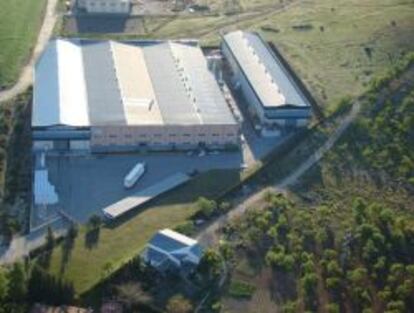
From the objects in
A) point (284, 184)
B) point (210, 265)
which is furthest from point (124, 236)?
point (284, 184)

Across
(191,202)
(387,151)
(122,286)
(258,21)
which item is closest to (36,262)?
(122,286)

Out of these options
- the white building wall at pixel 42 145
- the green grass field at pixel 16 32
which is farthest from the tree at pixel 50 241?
the green grass field at pixel 16 32

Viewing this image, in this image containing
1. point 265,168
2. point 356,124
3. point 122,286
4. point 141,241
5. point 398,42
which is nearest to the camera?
point 122,286

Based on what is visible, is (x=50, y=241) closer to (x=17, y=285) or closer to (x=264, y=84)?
(x=17, y=285)

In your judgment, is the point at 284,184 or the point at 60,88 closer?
the point at 284,184

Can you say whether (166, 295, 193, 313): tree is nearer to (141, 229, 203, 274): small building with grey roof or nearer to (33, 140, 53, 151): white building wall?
(141, 229, 203, 274): small building with grey roof

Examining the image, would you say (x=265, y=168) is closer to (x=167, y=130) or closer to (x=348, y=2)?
(x=167, y=130)
